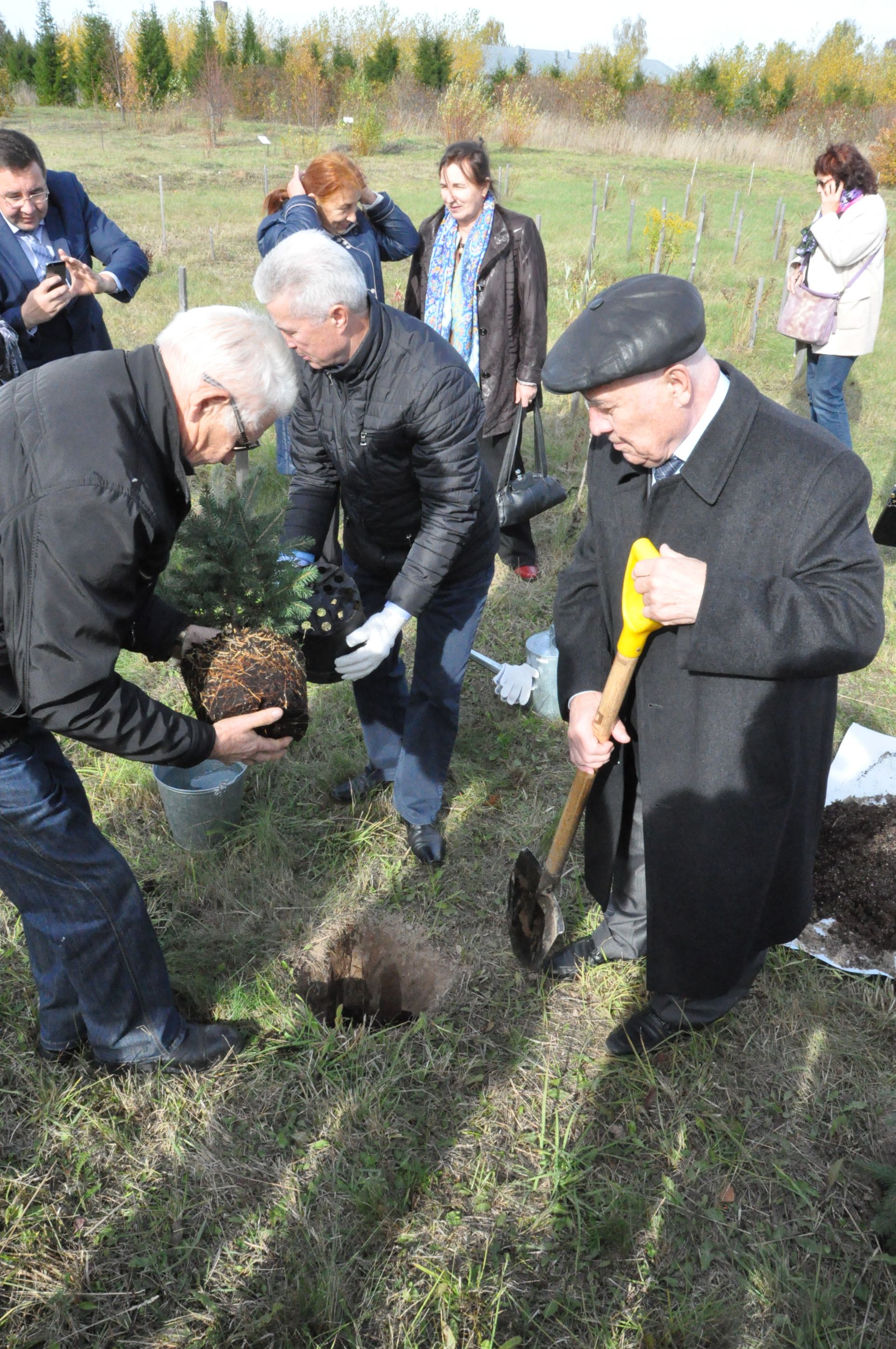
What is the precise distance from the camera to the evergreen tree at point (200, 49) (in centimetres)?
3180

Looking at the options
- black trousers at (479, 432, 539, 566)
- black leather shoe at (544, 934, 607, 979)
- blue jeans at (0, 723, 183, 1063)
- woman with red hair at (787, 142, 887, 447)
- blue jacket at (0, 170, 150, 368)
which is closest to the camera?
blue jeans at (0, 723, 183, 1063)

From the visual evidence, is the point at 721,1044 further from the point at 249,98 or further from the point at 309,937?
the point at 249,98

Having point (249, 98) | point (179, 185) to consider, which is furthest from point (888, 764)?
point (249, 98)

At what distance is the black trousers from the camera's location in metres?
4.79

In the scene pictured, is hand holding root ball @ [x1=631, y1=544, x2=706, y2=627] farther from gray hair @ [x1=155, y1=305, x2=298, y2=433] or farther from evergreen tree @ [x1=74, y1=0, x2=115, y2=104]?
evergreen tree @ [x1=74, y1=0, x2=115, y2=104]

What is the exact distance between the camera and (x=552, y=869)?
249 cm

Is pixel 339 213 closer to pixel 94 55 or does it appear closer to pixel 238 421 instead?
pixel 238 421

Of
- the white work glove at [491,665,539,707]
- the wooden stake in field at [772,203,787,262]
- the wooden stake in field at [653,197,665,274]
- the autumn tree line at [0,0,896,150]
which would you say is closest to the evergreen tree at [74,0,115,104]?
the autumn tree line at [0,0,896,150]

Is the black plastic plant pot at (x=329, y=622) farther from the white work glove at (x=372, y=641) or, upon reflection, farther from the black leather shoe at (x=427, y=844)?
the black leather shoe at (x=427, y=844)

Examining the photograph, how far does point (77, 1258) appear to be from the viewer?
1.95 m

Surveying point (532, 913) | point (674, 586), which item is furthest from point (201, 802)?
point (674, 586)

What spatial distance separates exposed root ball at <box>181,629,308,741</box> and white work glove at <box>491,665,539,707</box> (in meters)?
1.74

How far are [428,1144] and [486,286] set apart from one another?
398 cm

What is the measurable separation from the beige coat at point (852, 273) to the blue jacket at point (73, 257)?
4213mm
